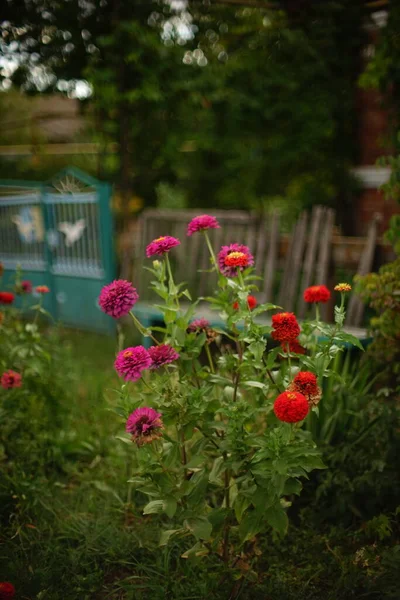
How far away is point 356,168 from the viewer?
6.90 m

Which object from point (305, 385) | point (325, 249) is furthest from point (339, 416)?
point (325, 249)

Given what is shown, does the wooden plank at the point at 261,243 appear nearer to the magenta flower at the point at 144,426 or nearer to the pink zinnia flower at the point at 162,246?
the pink zinnia flower at the point at 162,246

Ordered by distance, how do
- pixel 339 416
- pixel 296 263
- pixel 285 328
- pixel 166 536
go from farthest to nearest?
pixel 296 263
pixel 339 416
pixel 166 536
pixel 285 328

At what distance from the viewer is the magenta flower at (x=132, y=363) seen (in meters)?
2.02

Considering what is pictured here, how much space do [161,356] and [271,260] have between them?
10.1 ft

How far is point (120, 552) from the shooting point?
2605 mm

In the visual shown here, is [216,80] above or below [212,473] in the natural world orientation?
above

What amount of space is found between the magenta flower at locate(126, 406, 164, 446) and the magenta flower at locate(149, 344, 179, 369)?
183mm

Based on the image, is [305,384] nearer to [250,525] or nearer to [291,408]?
[291,408]

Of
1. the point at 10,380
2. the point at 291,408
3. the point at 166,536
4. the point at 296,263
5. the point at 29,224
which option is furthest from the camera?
the point at 29,224

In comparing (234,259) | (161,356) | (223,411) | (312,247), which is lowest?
(312,247)

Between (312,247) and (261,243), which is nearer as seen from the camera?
(312,247)

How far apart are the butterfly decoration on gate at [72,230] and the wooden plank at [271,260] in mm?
2404

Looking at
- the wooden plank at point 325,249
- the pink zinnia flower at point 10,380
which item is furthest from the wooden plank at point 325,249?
the pink zinnia flower at point 10,380
